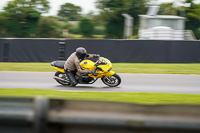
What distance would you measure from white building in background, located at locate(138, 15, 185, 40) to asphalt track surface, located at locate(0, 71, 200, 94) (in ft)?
42.0

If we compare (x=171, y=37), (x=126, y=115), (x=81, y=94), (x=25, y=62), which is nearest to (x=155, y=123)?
(x=126, y=115)

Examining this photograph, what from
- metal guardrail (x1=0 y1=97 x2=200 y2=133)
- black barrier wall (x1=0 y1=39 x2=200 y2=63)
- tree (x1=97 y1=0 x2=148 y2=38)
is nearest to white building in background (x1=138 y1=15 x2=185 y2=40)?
black barrier wall (x1=0 y1=39 x2=200 y2=63)

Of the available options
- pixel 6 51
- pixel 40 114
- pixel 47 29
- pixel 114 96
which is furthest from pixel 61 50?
pixel 47 29

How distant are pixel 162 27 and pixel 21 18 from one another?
62.8 ft

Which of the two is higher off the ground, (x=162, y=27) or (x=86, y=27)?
(x=86, y=27)

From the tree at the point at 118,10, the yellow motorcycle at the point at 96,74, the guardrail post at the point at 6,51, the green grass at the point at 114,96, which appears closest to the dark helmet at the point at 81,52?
the yellow motorcycle at the point at 96,74

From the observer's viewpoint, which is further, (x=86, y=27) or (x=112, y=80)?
(x=86, y=27)

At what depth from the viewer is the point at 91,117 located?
315cm

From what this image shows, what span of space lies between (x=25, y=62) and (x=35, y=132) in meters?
16.6

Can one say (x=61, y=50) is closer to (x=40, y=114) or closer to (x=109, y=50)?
(x=109, y=50)

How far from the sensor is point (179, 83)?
11.6 m

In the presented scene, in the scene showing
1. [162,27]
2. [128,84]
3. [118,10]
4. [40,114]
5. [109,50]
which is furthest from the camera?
[118,10]

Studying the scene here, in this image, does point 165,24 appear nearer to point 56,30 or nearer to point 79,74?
point 56,30

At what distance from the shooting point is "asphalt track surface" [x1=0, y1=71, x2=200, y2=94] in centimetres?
1008
